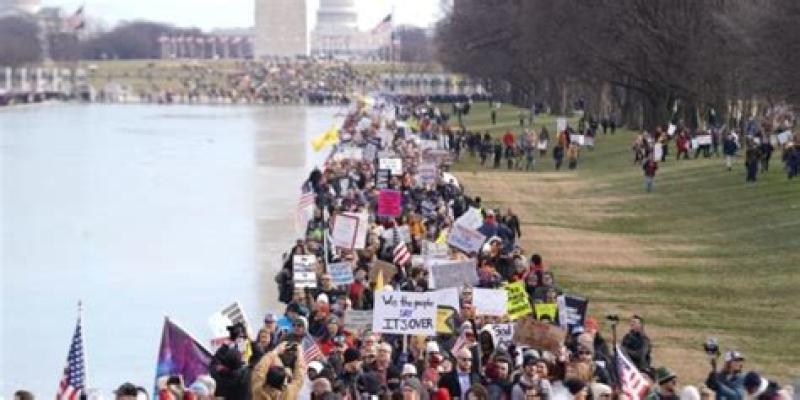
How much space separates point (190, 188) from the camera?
46.4m

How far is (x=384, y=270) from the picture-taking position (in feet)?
61.0

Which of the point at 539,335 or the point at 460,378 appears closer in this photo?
the point at 460,378

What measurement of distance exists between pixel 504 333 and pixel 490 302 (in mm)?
549

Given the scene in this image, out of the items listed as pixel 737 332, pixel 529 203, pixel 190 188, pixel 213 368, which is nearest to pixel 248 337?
pixel 213 368

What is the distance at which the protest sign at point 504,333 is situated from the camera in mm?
15141

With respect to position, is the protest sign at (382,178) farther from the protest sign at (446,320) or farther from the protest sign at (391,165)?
the protest sign at (446,320)

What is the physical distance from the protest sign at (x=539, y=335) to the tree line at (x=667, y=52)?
2071 cm

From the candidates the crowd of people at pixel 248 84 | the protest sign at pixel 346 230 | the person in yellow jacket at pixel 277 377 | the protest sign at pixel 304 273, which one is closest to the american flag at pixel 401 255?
the protest sign at pixel 346 230

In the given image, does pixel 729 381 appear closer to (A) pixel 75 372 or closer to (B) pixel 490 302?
(B) pixel 490 302

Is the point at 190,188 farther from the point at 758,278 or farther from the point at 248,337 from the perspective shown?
the point at 248,337

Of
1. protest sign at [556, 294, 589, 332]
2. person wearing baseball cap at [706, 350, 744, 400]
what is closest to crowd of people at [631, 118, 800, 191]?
protest sign at [556, 294, 589, 332]

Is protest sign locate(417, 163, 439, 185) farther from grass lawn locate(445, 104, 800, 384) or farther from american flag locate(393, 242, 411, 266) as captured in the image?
american flag locate(393, 242, 411, 266)

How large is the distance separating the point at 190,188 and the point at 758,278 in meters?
22.7

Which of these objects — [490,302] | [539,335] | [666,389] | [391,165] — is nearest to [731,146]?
[391,165]
